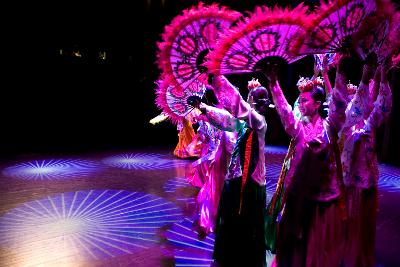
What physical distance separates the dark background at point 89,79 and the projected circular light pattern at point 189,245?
18.3 feet

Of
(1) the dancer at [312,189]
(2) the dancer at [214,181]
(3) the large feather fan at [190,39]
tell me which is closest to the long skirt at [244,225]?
(1) the dancer at [312,189]

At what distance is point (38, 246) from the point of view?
2.94 metres

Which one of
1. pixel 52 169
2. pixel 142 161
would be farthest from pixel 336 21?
pixel 142 161

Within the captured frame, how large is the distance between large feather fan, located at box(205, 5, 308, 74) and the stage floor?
1.81 meters

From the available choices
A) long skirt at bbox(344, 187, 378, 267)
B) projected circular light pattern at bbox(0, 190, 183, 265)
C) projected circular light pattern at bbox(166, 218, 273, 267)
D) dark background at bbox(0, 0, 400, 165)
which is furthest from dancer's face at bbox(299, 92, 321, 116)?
dark background at bbox(0, 0, 400, 165)

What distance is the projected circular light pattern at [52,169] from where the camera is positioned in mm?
5567

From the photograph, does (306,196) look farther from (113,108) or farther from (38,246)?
(113,108)

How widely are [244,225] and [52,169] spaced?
16.4 ft

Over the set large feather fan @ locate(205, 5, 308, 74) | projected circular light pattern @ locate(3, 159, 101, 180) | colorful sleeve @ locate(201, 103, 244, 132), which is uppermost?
large feather fan @ locate(205, 5, 308, 74)

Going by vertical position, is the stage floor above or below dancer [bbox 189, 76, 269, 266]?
below

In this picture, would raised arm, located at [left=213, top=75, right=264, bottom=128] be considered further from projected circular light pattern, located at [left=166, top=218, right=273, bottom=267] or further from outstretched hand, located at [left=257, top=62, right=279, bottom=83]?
projected circular light pattern, located at [left=166, top=218, right=273, bottom=267]

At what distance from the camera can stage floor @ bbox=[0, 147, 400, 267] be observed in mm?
2817

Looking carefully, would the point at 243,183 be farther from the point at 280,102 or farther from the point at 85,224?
the point at 85,224

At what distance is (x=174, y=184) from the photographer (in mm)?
5309
